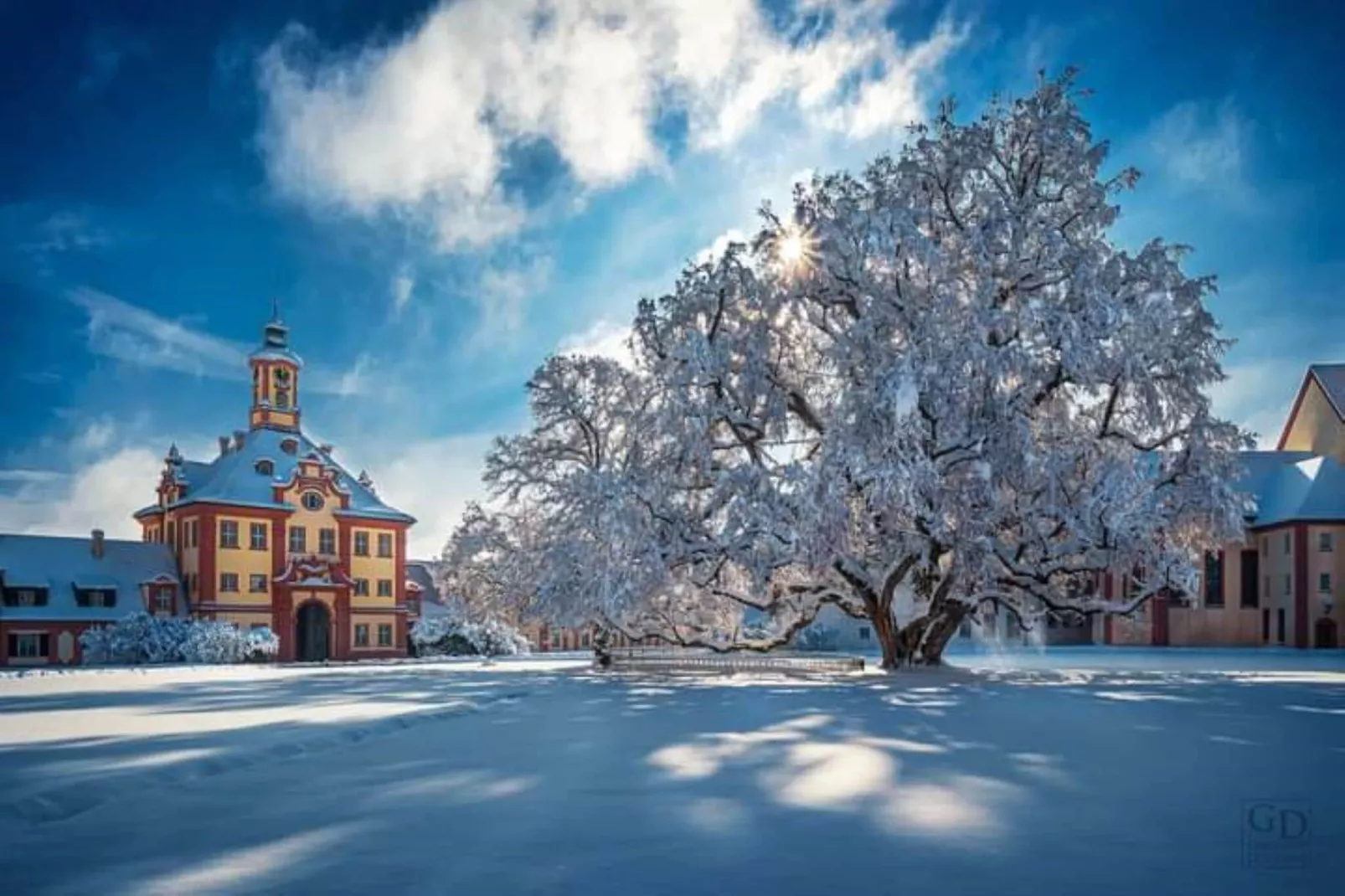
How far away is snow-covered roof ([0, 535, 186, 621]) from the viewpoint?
5359 cm

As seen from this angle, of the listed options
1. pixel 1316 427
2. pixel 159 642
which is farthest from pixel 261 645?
pixel 1316 427

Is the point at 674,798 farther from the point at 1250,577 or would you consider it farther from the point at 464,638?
the point at 1250,577

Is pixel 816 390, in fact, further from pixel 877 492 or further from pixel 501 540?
pixel 501 540

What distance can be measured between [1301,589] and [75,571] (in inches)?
2663

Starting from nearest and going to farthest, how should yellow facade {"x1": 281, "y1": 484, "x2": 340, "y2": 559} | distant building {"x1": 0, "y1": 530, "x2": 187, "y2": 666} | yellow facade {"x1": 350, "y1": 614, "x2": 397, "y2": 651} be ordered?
distant building {"x1": 0, "y1": 530, "x2": 187, "y2": 666} → yellow facade {"x1": 281, "y1": 484, "x2": 340, "y2": 559} → yellow facade {"x1": 350, "y1": 614, "x2": 397, "y2": 651}

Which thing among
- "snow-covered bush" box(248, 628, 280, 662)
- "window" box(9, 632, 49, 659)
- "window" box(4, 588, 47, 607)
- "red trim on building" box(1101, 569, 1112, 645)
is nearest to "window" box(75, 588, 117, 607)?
"window" box(4, 588, 47, 607)

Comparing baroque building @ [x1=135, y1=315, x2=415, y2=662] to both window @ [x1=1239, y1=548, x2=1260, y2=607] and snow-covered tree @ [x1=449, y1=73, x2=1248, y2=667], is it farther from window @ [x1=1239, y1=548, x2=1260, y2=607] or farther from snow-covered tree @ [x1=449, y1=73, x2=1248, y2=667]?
window @ [x1=1239, y1=548, x2=1260, y2=607]

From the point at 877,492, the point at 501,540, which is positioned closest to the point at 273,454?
the point at 501,540

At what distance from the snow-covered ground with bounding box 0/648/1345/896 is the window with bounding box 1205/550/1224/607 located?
47.1m

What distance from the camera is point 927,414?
2597 cm

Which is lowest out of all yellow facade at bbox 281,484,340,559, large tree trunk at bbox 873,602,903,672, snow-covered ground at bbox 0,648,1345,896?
large tree trunk at bbox 873,602,903,672

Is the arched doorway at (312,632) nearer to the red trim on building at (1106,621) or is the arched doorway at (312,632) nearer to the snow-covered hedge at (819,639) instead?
the snow-covered hedge at (819,639)

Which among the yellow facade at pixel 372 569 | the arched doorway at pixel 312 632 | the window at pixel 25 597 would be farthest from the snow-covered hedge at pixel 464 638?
the window at pixel 25 597

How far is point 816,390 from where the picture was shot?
3117 centimetres
